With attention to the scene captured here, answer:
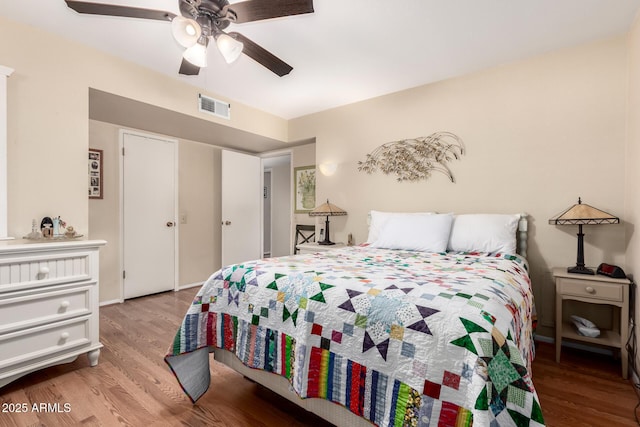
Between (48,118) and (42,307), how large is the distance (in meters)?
1.38

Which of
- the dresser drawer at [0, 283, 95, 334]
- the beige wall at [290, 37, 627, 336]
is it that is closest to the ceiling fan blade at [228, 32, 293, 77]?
the beige wall at [290, 37, 627, 336]

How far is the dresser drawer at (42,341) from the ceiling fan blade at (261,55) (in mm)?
2092

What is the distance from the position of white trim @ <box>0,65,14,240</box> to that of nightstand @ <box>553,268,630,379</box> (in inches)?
151

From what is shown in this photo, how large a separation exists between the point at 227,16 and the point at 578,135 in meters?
2.72

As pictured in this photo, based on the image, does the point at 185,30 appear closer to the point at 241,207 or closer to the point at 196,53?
the point at 196,53

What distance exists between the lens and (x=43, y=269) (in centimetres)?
191

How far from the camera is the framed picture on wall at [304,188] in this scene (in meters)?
4.55

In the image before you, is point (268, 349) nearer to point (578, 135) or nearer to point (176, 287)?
point (578, 135)

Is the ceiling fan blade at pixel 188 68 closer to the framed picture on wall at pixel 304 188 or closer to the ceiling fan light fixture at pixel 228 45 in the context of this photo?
the ceiling fan light fixture at pixel 228 45

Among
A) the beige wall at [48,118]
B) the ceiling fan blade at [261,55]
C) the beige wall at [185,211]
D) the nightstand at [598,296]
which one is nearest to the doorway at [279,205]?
the beige wall at [185,211]

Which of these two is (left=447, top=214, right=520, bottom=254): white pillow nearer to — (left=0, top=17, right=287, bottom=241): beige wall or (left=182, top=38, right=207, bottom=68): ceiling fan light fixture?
(left=182, top=38, right=207, bottom=68): ceiling fan light fixture

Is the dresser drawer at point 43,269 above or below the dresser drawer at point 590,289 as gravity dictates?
above

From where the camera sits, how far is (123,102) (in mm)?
2869

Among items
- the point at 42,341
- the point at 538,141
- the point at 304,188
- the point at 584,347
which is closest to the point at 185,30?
the point at 42,341
